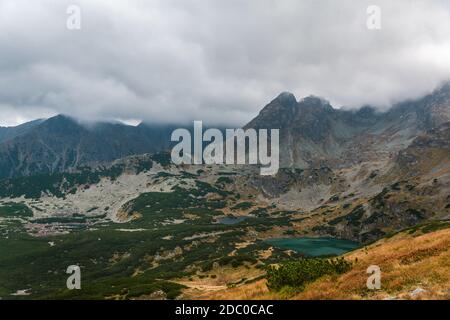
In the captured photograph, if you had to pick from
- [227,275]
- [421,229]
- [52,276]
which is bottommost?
[52,276]

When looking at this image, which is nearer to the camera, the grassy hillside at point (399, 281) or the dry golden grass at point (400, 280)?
the grassy hillside at point (399, 281)

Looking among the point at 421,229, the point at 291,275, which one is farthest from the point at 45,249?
the point at 291,275

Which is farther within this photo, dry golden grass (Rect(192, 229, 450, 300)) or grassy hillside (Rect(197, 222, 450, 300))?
dry golden grass (Rect(192, 229, 450, 300))
